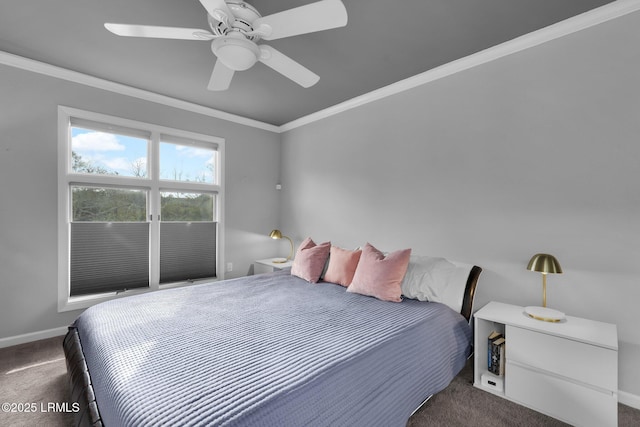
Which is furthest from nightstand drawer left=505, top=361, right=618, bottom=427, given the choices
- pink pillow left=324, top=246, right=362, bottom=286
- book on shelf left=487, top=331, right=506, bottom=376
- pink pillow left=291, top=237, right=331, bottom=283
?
pink pillow left=291, top=237, right=331, bottom=283

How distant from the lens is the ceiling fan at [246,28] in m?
1.50

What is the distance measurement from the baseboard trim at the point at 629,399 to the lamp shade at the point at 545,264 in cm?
89

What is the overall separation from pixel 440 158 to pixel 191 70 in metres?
2.61

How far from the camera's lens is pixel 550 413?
1804 mm

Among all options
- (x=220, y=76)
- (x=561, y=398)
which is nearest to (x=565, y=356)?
(x=561, y=398)

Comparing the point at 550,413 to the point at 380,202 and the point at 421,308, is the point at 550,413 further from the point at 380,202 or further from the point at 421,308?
the point at 380,202

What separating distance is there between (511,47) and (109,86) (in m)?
3.94

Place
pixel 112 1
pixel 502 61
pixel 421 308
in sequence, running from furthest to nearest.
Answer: pixel 502 61 → pixel 421 308 → pixel 112 1

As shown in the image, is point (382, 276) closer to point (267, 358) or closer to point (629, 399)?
point (267, 358)

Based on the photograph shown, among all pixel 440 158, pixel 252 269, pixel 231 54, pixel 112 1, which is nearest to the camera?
pixel 231 54

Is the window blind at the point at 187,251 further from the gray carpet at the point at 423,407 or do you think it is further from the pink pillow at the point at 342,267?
the pink pillow at the point at 342,267

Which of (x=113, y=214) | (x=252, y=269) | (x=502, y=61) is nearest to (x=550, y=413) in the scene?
(x=502, y=61)

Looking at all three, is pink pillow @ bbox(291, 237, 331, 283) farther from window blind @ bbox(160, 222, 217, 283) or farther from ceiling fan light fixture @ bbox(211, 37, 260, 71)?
ceiling fan light fixture @ bbox(211, 37, 260, 71)

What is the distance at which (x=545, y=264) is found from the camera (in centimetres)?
200
